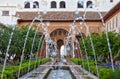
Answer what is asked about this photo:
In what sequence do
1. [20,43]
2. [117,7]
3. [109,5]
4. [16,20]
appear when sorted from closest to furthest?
[20,43] → [117,7] → [16,20] → [109,5]

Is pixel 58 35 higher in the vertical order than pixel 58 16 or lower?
lower

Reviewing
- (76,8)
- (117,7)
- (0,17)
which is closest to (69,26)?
(76,8)

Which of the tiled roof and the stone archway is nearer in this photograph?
the tiled roof

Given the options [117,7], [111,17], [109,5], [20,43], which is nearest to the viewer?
[20,43]

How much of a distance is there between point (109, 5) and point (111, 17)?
12235 millimetres

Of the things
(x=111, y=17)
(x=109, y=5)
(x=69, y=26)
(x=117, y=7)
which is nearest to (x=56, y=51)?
(x=69, y=26)

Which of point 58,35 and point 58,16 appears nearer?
point 58,16

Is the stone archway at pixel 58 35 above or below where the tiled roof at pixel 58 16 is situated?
below

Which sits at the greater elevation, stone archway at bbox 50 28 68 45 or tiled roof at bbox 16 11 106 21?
tiled roof at bbox 16 11 106 21

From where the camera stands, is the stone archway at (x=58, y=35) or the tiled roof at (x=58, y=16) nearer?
the tiled roof at (x=58, y=16)

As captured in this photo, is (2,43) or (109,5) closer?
(2,43)

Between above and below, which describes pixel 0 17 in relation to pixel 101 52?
above

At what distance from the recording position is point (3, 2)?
48.9m

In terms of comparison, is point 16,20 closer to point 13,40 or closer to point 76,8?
point 76,8
